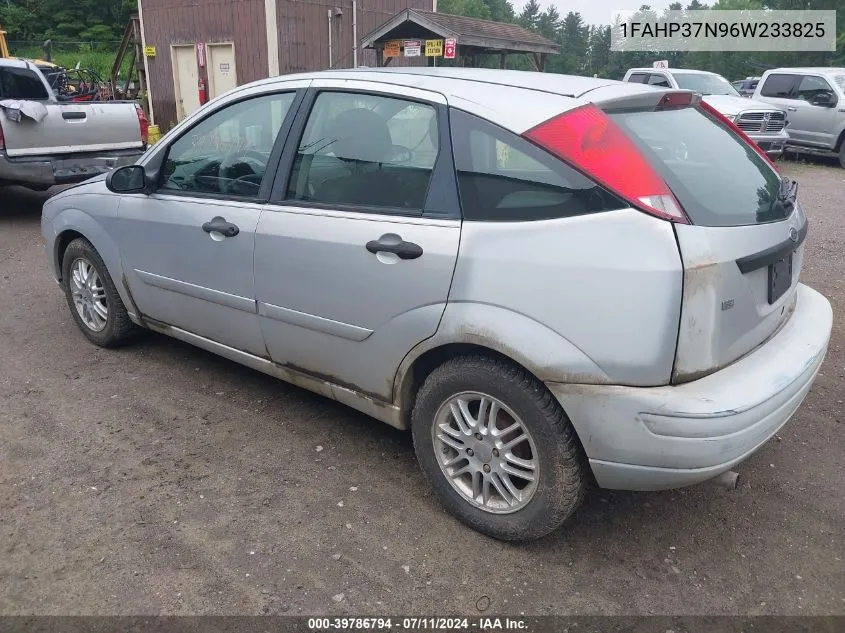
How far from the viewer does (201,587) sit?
2568mm

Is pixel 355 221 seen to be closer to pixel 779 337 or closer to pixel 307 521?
pixel 307 521

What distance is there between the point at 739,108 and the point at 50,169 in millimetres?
11682

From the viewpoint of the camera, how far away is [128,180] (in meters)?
3.99

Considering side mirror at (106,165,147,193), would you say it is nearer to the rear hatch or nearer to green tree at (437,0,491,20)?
the rear hatch

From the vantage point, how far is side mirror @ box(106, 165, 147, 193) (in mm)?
3938

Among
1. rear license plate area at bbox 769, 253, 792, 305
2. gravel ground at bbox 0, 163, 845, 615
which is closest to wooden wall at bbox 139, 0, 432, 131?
gravel ground at bbox 0, 163, 845, 615

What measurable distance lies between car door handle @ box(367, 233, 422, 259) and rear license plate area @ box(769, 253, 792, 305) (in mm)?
1325

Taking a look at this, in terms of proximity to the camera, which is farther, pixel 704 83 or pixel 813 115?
pixel 813 115

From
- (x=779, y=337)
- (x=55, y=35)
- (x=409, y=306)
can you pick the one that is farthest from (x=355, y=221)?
(x=55, y=35)

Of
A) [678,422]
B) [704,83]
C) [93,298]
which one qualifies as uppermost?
[704,83]

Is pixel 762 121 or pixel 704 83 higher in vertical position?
pixel 704 83

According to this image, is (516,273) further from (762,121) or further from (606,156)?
(762,121)

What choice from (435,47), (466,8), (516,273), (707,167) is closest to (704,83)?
(435,47)

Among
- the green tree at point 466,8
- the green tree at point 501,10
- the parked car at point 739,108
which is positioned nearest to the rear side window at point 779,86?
the parked car at point 739,108
